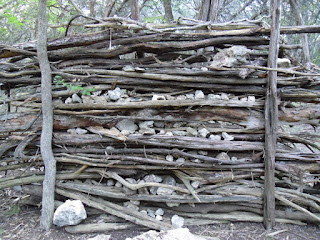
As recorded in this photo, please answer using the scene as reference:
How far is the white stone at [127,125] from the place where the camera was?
2.77 m

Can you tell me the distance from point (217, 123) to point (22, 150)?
2.19m

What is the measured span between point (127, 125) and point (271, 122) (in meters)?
1.54

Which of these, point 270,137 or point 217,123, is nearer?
point 270,137

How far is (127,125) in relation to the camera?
2777 millimetres

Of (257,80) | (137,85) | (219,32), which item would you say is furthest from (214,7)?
(137,85)

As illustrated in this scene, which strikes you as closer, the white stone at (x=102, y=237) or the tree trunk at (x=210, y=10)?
the white stone at (x=102, y=237)

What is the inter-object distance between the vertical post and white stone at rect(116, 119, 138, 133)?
142 centimetres

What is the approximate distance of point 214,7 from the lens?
3.14 metres

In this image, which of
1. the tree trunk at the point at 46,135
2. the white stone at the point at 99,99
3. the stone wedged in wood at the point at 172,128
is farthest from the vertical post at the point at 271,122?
the tree trunk at the point at 46,135

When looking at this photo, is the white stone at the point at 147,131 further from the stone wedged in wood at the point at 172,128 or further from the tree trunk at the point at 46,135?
the tree trunk at the point at 46,135

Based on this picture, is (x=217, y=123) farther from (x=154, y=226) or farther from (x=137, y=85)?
(x=154, y=226)

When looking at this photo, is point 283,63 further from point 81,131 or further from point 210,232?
point 81,131

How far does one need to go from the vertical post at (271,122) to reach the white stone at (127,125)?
1.42 metres

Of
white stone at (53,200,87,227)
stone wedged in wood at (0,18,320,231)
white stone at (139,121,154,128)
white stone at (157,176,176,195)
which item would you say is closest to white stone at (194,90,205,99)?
stone wedged in wood at (0,18,320,231)
